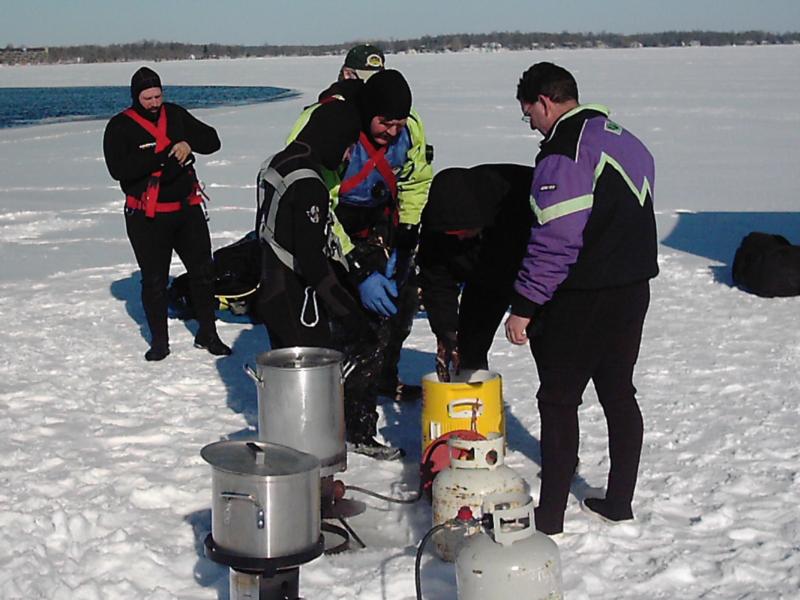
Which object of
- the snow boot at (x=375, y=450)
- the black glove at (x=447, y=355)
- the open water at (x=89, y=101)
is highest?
the black glove at (x=447, y=355)

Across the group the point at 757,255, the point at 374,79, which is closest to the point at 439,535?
the point at 374,79

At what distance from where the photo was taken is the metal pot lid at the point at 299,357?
14.2 ft

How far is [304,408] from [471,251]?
1058mm

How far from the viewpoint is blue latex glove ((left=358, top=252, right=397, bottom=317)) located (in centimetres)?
474

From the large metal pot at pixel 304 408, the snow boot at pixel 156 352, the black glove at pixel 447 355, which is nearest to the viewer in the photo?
the large metal pot at pixel 304 408

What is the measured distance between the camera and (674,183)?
14.3 m

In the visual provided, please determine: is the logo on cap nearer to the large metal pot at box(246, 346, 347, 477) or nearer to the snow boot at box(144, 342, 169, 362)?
the snow boot at box(144, 342, 169, 362)

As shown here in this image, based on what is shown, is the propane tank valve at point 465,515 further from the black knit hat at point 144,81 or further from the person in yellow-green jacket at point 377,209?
the black knit hat at point 144,81

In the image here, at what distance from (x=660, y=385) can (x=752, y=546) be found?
219cm

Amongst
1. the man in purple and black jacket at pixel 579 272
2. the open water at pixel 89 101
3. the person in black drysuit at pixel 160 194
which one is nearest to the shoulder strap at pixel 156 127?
the person in black drysuit at pixel 160 194

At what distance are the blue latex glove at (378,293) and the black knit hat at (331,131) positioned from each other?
0.53 metres

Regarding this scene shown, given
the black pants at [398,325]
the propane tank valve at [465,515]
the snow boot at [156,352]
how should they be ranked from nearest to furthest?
1. the propane tank valve at [465,515]
2. the black pants at [398,325]
3. the snow boot at [156,352]

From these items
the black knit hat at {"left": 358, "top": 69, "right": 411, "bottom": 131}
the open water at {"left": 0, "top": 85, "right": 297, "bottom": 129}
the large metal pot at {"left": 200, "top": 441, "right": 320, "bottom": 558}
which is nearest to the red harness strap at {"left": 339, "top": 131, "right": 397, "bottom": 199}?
the black knit hat at {"left": 358, "top": 69, "right": 411, "bottom": 131}

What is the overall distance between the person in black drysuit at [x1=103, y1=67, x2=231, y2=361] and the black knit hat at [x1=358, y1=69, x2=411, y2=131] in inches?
92.6
